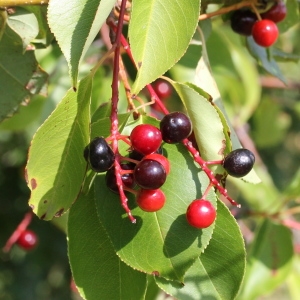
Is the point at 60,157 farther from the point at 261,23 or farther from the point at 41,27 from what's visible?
the point at 261,23

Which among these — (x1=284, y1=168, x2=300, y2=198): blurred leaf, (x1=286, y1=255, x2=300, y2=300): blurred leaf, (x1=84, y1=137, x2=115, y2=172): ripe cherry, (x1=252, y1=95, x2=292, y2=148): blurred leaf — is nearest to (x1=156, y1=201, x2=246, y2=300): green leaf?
(x1=84, y1=137, x2=115, y2=172): ripe cherry

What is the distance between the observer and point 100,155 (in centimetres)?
87

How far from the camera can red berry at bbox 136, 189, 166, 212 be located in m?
0.92

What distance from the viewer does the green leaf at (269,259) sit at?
6.61 ft

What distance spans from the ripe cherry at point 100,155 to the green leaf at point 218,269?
0.91ft

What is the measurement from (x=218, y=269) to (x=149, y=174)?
304mm

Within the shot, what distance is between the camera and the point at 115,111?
0.92 meters

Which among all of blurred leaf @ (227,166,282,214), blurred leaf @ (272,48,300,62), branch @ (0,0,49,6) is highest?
branch @ (0,0,49,6)

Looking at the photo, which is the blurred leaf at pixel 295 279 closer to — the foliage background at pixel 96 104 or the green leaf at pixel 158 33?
the foliage background at pixel 96 104

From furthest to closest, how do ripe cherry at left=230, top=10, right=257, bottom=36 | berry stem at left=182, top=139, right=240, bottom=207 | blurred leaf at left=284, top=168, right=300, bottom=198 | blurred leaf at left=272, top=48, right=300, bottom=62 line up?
blurred leaf at left=284, top=168, right=300, bottom=198 < blurred leaf at left=272, top=48, right=300, bottom=62 < ripe cherry at left=230, top=10, right=257, bottom=36 < berry stem at left=182, top=139, right=240, bottom=207

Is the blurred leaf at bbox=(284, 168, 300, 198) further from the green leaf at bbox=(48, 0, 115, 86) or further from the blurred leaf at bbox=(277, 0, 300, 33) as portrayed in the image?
the green leaf at bbox=(48, 0, 115, 86)

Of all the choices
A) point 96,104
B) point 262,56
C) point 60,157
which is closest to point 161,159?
point 60,157

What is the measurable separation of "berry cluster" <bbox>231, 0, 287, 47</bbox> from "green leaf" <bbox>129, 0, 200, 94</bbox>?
0.33 m

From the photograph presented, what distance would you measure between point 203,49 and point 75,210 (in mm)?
456
